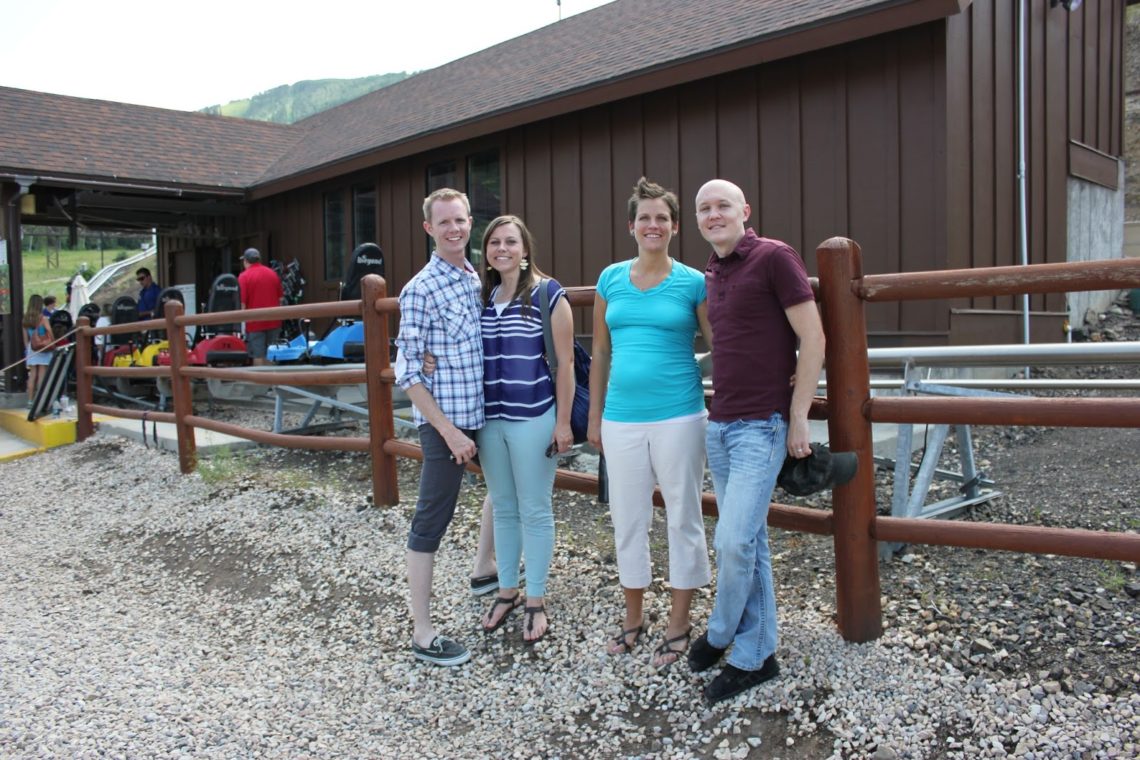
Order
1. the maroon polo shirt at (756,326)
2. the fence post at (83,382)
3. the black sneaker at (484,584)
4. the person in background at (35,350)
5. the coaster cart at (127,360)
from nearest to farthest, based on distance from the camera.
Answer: the maroon polo shirt at (756,326) < the black sneaker at (484,584) < the fence post at (83,382) < the coaster cart at (127,360) < the person in background at (35,350)

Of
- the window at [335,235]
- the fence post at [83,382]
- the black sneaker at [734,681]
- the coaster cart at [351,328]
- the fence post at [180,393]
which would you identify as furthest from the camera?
the window at [335,235]

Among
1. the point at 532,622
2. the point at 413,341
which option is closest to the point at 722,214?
the point at 413,341

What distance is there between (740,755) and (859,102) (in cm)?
583

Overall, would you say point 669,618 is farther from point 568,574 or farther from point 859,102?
point 859,102

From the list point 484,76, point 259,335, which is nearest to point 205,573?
point 259,335

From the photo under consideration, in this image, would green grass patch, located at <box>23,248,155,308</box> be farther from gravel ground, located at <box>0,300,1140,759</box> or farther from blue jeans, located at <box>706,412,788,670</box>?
blue jeans, located at <box>706,412,788,670</box>

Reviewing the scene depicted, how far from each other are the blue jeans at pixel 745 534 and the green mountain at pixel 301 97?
167m

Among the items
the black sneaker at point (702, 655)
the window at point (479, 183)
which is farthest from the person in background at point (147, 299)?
the black sneaker at point (702, 655)

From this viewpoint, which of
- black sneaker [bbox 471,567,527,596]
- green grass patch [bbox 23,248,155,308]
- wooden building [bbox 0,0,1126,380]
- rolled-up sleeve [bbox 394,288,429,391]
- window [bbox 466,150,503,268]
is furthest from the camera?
green grass patch [bbox 23,248,155,308]

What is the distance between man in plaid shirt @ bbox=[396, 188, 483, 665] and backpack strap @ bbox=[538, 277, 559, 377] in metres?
0.24

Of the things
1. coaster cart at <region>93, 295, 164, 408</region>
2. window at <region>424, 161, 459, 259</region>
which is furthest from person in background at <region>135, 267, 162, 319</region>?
window at <region>424, 161, 459, 259</region>

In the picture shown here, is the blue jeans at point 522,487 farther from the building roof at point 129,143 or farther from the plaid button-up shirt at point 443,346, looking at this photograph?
the building roof at point 129,143

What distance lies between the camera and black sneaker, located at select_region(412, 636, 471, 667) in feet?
10.6

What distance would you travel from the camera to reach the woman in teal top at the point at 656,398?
2.77m
